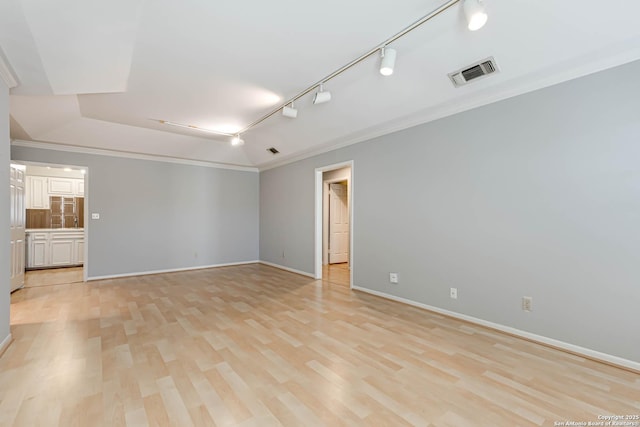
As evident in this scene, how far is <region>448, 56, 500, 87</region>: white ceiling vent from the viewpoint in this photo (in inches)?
104

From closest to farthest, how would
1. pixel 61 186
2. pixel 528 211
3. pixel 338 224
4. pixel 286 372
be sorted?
pixel 286 372
pixel 528 211
pixel 61 186
pixel 338 224

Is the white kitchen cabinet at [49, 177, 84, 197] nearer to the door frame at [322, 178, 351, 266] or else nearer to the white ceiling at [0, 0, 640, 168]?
the white ceiling at [0, 0, 640, 168]

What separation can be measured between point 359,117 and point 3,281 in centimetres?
418

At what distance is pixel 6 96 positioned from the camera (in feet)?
8.48

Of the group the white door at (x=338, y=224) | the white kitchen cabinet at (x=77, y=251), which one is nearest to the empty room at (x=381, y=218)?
the white kitchen cabinet at (x=77, y=251)

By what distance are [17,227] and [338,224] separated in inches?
240

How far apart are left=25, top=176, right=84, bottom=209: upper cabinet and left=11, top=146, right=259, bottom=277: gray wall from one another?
7.92 feet

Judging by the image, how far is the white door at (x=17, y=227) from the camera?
4363 mm

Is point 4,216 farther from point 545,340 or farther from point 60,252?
point 60,252

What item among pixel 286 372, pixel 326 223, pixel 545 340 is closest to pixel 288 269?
pixel 326 223

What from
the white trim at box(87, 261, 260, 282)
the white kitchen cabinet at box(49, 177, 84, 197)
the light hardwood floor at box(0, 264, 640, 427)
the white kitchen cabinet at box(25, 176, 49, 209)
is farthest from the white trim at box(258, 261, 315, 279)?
the white kitchen cabinet at box(25, 176, 49, 209)

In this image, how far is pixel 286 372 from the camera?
219cm

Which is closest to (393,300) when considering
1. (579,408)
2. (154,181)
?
(579,408)

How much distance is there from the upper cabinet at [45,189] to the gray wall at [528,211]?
7519 mm
